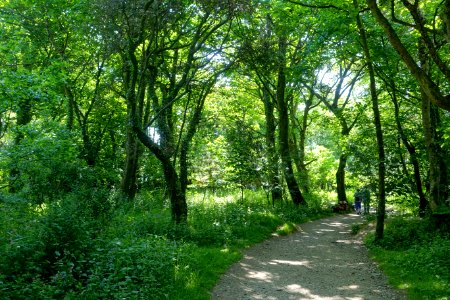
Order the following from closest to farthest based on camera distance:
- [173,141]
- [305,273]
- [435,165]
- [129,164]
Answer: [305,273]
[435,165]
[173,141]
[129,164]

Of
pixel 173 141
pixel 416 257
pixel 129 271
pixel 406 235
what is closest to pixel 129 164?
pixel 173 141

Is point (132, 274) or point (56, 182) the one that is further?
point (56, 182)

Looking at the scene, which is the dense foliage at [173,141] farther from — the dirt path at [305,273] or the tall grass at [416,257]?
the dirt path at [305,273]

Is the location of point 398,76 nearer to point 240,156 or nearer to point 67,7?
point 240,156

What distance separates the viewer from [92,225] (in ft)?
28.9

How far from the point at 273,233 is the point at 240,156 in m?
4.04

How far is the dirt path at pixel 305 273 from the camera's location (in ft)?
25.3

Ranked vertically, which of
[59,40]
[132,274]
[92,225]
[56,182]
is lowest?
[132,274]

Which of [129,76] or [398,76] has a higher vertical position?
[129,76]

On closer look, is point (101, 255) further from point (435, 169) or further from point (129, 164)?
point (435, 169)

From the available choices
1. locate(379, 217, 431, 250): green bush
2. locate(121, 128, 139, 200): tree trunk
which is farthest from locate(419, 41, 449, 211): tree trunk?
locate(121, 128, 139, 200): tree trunk

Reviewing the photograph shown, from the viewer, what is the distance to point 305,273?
9477mm

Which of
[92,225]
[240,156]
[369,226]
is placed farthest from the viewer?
[240,156]

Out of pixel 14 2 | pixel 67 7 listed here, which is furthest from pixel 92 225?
pixel 14 2
